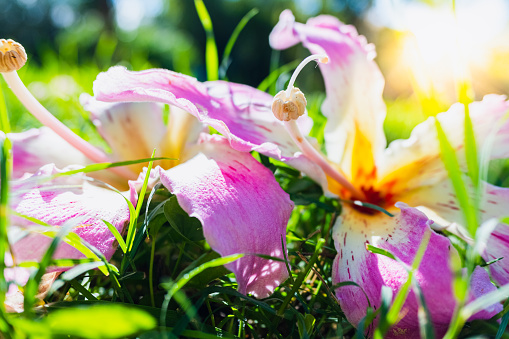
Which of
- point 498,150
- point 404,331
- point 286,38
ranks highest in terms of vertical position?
point 286,38

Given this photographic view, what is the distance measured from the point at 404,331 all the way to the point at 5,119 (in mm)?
668

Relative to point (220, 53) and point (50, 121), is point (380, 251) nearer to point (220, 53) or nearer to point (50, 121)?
point (50, 121)

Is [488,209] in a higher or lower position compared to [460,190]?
lower

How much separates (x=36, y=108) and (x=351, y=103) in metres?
0.52

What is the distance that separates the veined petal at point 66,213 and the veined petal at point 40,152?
17 cm

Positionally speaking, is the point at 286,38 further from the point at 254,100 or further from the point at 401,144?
the point at 401,144

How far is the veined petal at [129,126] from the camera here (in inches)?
34.9

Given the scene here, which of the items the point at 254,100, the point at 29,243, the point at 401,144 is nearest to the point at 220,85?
the point at 254,100

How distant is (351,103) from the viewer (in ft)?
2.87

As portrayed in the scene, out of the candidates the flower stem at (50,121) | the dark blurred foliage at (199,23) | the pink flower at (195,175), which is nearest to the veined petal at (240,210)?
the pink flower at (195,175)

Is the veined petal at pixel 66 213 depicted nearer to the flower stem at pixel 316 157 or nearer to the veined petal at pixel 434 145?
the flower stem at pixel 316 157

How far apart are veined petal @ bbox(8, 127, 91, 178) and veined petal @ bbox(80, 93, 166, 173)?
77 mm

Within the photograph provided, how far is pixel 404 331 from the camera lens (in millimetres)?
527

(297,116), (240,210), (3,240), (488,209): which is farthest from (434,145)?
(3,240)
